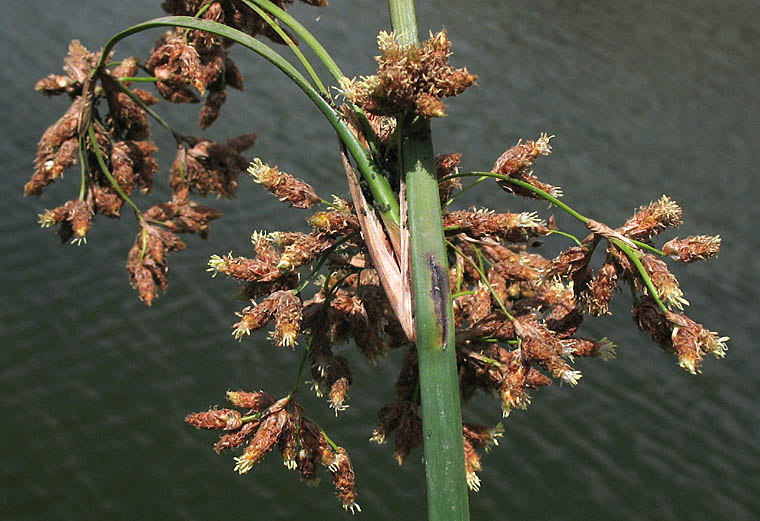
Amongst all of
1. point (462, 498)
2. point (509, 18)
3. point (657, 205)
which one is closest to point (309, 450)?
point (462, 498)

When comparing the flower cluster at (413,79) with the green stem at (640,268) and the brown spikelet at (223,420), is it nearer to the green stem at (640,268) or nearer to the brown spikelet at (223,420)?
the green stem at (640,268)

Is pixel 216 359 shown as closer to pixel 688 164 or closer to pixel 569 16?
pixel 688 164

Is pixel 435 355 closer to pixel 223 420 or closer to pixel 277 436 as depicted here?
pixel 277 436

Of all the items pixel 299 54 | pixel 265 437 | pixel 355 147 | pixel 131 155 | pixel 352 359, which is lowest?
pixel 265 437

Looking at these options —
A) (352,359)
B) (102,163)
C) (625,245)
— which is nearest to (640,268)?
(625,245)

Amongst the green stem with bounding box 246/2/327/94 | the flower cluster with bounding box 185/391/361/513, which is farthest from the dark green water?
the green stem with bounding box 246/2/327/94
